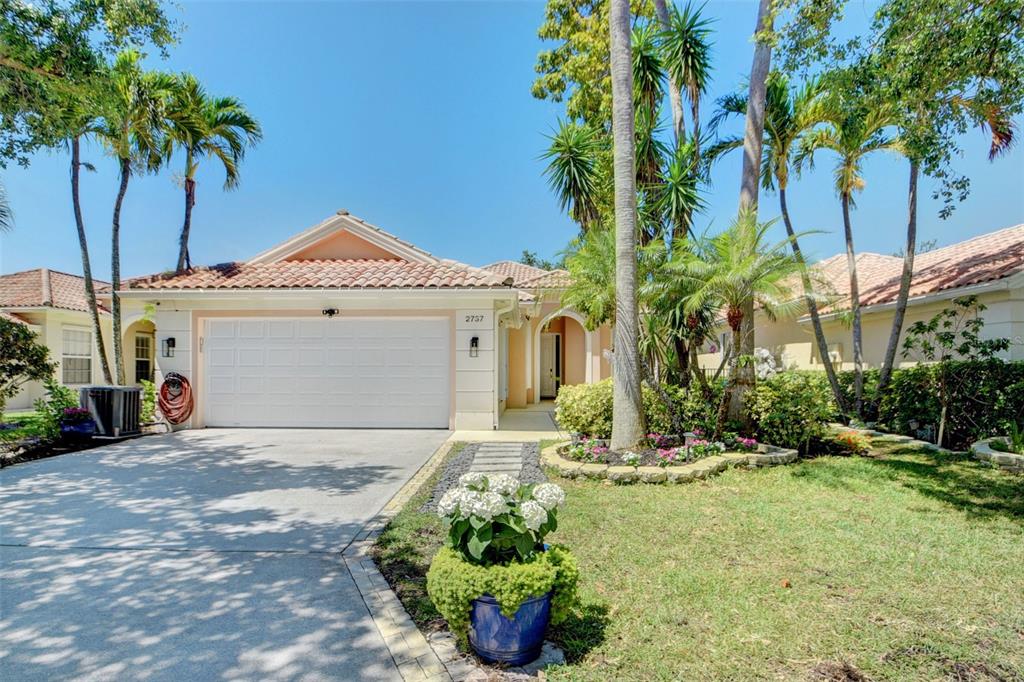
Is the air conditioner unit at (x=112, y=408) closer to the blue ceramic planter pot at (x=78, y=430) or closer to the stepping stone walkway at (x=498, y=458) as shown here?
the blue ceramic planter pot at (x=78, y=430)

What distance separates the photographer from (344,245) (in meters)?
14.2

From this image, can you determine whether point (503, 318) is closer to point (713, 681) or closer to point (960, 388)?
point (960, 388)

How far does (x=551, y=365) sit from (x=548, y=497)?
1796 centimetres

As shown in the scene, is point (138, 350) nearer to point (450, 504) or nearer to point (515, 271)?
point (515, 271)

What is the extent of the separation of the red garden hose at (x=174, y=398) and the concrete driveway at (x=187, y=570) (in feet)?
10.8

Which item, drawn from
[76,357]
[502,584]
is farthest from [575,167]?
[76,357]

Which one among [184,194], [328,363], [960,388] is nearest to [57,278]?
[184,194]

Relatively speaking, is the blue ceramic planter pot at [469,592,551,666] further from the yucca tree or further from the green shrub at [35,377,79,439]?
the green shrub at [35,377,79,439]

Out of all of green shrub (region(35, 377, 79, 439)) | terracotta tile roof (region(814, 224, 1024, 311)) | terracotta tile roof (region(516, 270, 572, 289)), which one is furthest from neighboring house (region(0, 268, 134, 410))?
terracotta tile roof (region(814, 224, 1024, 311))

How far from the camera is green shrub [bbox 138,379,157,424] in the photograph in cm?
1186

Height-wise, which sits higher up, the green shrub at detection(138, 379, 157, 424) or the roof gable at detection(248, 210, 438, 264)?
the roof gable at detection(248, 210, 438, 264)

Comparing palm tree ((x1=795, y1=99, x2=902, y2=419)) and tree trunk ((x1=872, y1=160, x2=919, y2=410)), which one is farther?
tree trunk ((x1=872, y1=160, x2=919, y2=410))

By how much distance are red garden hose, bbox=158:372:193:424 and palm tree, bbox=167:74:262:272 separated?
4173 mm

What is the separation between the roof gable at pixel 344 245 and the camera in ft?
45.0
